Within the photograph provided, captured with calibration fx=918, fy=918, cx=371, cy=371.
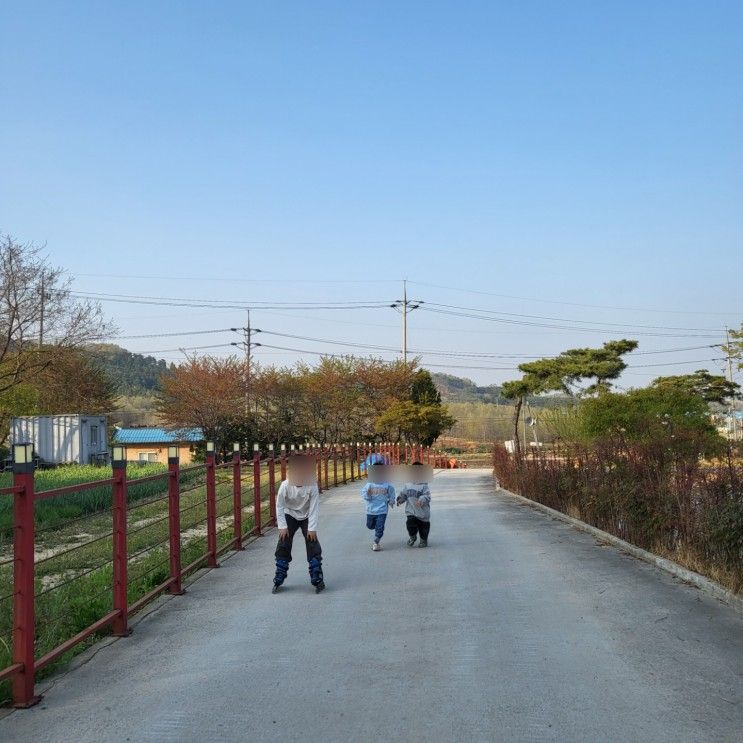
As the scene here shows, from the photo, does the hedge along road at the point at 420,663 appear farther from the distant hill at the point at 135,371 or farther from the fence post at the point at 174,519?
the distant hill at the point at 135,371

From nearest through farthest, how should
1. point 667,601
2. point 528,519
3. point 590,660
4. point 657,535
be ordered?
point 590,660 < point 667,601 < point 657,535 < point 528,519

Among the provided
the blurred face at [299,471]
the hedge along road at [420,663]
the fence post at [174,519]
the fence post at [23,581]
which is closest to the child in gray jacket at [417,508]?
the hedge along road at [420,663]

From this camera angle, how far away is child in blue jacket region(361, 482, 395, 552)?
13.3 m

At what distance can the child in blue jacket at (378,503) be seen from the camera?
13.3 meters

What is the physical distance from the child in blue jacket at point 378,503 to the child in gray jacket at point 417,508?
22 cm

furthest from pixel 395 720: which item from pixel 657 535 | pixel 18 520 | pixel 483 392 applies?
pixel 483 392

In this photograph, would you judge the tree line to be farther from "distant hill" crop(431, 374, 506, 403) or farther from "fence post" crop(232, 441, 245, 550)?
"distant hill" crop(431, 374, 506, 403)

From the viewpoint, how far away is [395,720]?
5289 mm

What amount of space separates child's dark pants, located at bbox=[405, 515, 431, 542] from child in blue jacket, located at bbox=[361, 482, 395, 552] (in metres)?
0.40

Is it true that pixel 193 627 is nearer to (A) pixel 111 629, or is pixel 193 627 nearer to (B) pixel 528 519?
(A) pixel 111 629

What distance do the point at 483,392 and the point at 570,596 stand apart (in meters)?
172

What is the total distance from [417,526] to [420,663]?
7.20 metres

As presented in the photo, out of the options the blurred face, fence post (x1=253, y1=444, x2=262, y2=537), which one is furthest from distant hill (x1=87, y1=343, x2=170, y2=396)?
the blurred face

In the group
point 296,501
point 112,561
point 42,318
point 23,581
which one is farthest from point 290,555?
point 42,318
